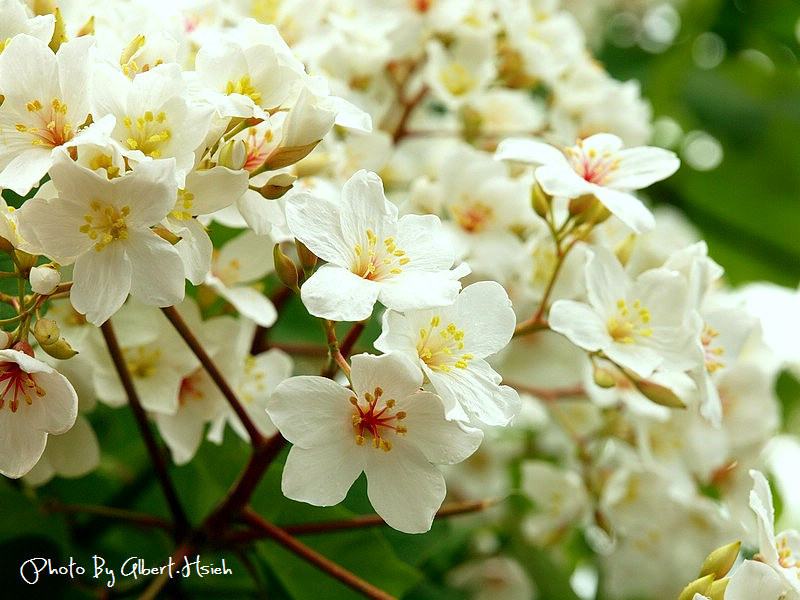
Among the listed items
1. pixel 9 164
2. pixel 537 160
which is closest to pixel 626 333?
pixel 537 160

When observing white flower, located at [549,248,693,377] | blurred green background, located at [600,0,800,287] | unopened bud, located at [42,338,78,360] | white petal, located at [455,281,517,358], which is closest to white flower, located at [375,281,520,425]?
white petal, located at [455,281,517,358]

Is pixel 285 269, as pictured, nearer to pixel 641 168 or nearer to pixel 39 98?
pixel 39 98

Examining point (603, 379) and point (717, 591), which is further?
point (603, 379)

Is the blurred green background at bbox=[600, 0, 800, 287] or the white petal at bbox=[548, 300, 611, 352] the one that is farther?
the blurred green background at bbox=[600, 0, 800, 287]

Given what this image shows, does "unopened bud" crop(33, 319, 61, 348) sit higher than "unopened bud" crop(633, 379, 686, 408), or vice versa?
"unopened bud" crop(33, 319, 61, 348)

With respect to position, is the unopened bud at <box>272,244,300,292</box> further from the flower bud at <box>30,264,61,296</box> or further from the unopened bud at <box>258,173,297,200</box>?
the flower bud at <box>30,264,61,296</box>

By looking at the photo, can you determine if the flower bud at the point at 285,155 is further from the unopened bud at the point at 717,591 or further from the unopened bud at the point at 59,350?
the unopened bud at the point at 717,591

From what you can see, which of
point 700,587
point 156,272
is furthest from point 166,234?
point 700,587
